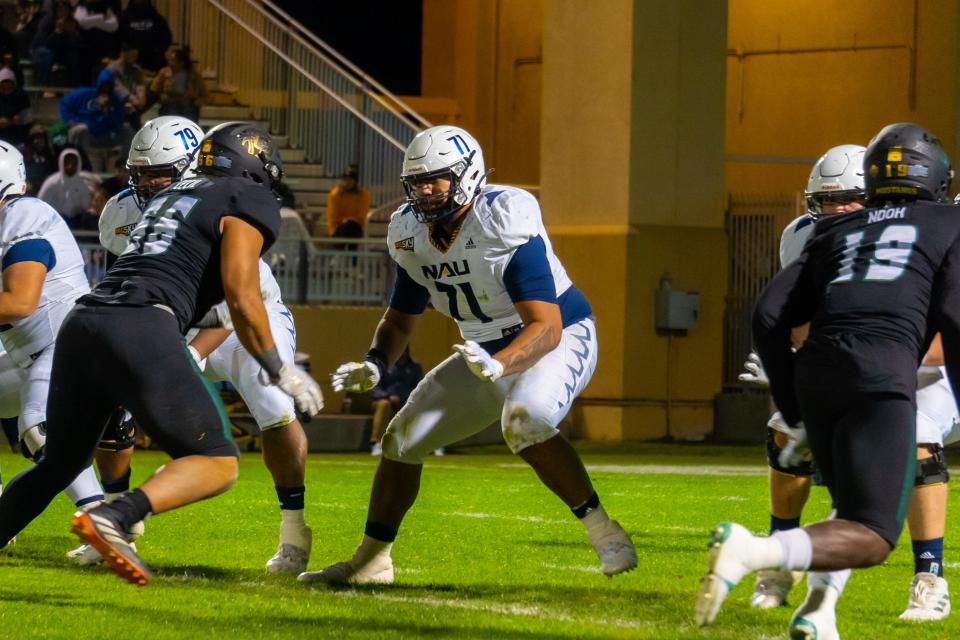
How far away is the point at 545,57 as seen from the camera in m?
17.7

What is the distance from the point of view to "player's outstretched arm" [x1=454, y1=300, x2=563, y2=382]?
5.43 meters

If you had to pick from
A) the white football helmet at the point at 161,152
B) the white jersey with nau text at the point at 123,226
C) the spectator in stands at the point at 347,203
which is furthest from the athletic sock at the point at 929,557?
the spectator in stands at the point at 347,203

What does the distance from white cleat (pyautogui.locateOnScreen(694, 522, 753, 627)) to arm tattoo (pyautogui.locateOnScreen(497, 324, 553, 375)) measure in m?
1.51

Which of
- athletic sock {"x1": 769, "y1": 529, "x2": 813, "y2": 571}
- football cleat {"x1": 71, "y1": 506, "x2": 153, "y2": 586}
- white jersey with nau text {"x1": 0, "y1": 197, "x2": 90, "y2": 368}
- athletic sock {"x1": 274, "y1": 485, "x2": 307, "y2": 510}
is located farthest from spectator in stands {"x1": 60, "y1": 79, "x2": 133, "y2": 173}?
athletic sock {"x1": 769, "y1": 529, "x2": 813, "y2": 571}

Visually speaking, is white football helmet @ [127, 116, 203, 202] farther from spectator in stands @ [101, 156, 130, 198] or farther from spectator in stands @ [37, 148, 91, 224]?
spectator in stands @ [37, 148, 91, 224]

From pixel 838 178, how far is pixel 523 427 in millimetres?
1559

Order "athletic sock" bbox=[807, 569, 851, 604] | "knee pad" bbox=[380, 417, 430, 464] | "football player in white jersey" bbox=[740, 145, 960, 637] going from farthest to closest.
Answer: "knee pad" bbox=[380, 417, 430, 464] < "football player in white jersey" bbox=[740, 145, 960, 637] < "athletic sock" bbox=[807, 569, 851, 604]

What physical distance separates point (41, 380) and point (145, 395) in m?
1.87

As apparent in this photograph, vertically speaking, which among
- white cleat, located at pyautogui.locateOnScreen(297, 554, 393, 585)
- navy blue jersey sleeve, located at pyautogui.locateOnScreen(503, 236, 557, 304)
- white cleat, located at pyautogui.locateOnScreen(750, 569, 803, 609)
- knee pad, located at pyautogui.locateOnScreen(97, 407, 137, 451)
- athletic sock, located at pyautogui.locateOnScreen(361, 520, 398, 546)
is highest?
navy blue jersey sleeve, located at pyautogui.locateOnScreen(503, 236, 557, 304)

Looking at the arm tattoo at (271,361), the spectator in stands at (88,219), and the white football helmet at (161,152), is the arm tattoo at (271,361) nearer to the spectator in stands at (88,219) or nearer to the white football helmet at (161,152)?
the white football helmet at (161,152)

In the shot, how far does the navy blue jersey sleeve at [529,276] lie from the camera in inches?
230

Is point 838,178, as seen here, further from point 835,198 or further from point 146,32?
point 146,32

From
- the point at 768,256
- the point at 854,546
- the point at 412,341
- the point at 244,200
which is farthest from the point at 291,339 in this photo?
the point at 768,256

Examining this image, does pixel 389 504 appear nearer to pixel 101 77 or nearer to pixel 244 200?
pixel 244 200
